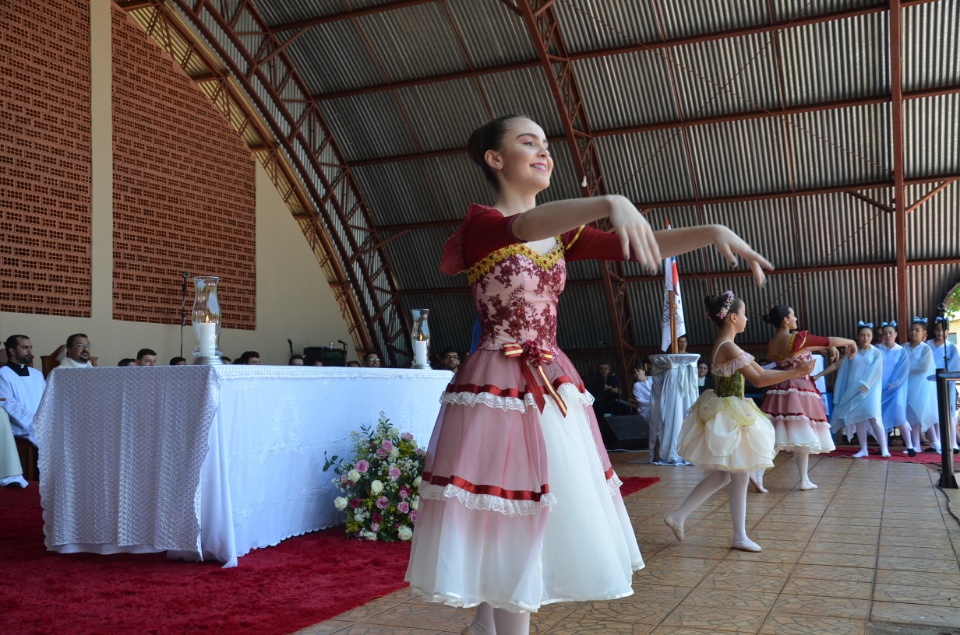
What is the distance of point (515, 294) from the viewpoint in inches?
92.0

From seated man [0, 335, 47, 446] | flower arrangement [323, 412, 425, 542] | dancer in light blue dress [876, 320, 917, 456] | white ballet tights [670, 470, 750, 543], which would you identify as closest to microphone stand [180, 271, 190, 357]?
seated man [0, 335, 47, 446]

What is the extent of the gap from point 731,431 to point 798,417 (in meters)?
2.69

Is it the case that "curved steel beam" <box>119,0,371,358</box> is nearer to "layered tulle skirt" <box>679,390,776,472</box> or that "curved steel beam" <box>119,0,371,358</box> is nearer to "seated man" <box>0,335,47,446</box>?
"seated man" <box>0,335,47,446</box>

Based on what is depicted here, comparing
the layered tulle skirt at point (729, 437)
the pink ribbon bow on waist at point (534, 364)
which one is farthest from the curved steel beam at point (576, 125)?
the pink ribbon bow on waist at point (534, 364)

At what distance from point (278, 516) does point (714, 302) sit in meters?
2.66

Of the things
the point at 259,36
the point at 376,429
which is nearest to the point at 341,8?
the point at 259,36

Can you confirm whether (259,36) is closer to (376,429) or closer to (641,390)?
(641,390)

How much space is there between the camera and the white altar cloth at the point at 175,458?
3961 millimetres

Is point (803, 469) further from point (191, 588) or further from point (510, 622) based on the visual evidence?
point (510, 622)

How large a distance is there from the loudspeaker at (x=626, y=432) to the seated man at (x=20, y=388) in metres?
7.43

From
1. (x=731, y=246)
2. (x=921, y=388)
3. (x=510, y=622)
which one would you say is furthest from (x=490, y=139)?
(x=921, y=388)

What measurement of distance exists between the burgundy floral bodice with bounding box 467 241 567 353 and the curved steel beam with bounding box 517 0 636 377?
10533 millimetres

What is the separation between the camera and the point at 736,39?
13203mm

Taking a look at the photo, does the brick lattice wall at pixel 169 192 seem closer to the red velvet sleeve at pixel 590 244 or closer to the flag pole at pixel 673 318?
the flag pole at pixel 673 318
